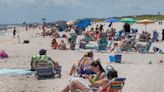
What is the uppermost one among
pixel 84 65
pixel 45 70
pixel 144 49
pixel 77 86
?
pixel 77 86

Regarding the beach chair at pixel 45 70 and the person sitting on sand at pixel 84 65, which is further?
the beach chair at pixel 45 70

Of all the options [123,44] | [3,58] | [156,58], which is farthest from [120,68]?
[123,44]

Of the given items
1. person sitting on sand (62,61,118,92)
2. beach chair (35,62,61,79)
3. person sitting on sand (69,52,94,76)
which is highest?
person sitting on sand (62,61,118,92)

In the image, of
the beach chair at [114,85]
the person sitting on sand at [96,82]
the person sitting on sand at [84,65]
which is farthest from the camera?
the person sitting on sand at [84,65]

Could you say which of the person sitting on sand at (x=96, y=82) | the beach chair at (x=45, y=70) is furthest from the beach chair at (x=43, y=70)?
the person sitting on sand at (x=96, y=82)

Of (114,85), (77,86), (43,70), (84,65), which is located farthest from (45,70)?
(114,85)

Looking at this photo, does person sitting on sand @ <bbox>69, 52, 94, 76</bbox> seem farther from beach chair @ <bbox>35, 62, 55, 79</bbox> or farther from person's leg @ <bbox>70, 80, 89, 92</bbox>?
person's leg @ <bbox>70, 80, 89, 92</bbox>

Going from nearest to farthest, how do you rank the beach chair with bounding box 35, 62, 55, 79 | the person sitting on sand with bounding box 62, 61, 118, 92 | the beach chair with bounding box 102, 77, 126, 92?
1. the beach chair with bounding box 102, 77, 126, 92
2. the person sitting on sand with bounding box 62, 61, 118, 92
3. the beach chair with bounding box 35, 62, 55, 79

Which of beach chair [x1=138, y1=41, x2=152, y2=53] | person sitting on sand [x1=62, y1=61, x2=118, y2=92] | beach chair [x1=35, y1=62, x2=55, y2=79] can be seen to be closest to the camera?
person sitting on sand [x1=62, y1=61, x2=118, y2=92]

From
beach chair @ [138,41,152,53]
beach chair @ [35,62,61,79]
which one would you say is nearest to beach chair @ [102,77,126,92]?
beach chair @ [35,62,61,79]

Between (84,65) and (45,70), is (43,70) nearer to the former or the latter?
(45,70)

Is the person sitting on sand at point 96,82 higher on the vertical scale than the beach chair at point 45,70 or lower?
higher

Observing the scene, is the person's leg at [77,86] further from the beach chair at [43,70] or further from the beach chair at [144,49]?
the beach chair at [144,49]

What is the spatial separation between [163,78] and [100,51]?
9622 mm
